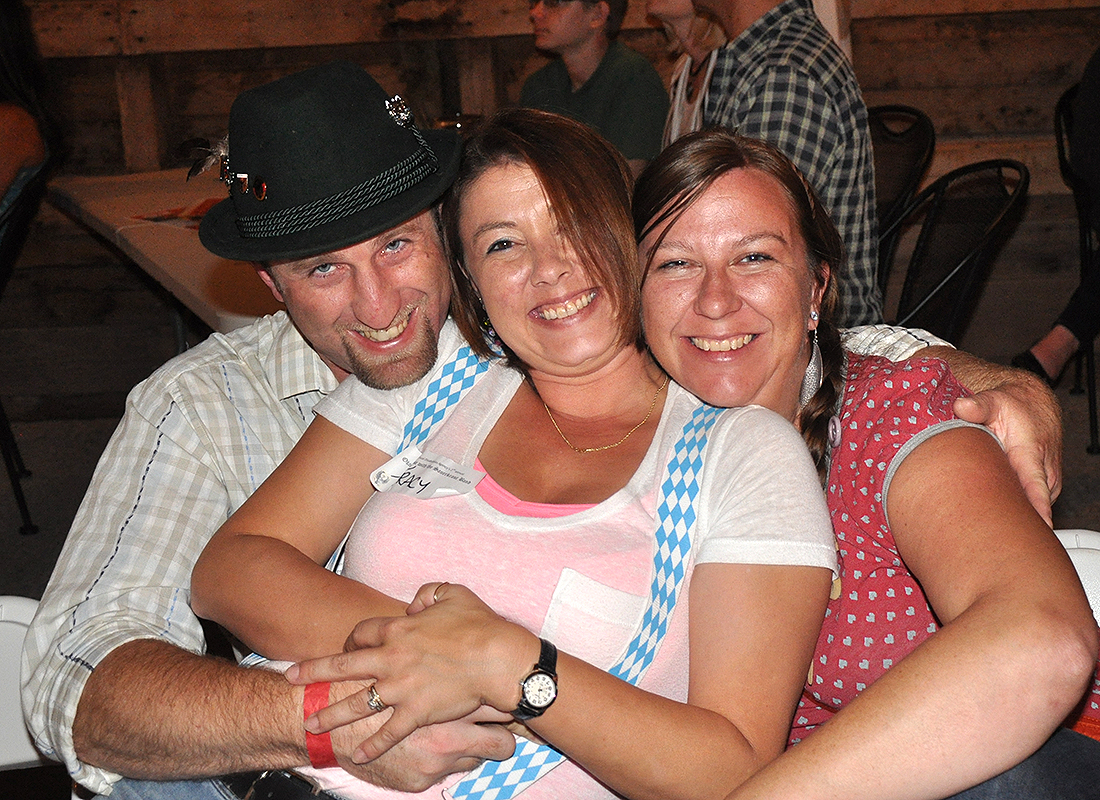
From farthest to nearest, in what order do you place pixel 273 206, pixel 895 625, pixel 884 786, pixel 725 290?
1. pixel 273 206
2. pixel 725 290
3. pixel 895 625
4. pixel 884 786

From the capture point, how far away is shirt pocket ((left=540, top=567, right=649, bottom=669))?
141 cm

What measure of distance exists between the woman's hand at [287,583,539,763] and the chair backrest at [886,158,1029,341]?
1.69 metres

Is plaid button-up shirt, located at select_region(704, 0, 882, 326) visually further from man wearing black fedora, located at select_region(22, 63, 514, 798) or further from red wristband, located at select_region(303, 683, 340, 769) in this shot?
red wristband, located at select_region(303, 683, 340, 769)

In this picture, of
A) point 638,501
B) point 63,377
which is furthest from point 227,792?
point 63,377

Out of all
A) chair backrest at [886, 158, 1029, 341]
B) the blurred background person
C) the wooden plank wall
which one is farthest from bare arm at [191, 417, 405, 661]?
the wooden plank wall

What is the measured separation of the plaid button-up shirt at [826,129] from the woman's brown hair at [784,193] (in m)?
1.15

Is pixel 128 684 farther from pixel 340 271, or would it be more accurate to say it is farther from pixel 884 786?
pixel 884 786

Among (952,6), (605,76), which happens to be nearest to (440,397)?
(605,76)

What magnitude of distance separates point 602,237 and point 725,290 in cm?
21

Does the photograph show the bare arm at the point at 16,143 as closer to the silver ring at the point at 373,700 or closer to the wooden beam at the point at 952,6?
the silver ring at the point at 373,700

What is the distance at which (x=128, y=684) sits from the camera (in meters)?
1.46

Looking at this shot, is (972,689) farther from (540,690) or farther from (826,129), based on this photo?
(826,129)

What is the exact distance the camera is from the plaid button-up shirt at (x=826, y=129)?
279 centimetres

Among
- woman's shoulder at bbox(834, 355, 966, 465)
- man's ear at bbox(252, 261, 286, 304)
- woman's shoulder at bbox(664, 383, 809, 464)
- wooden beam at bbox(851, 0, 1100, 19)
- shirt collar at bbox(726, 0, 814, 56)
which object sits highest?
shirt collar at bbox(726, 0, 814, 56)
